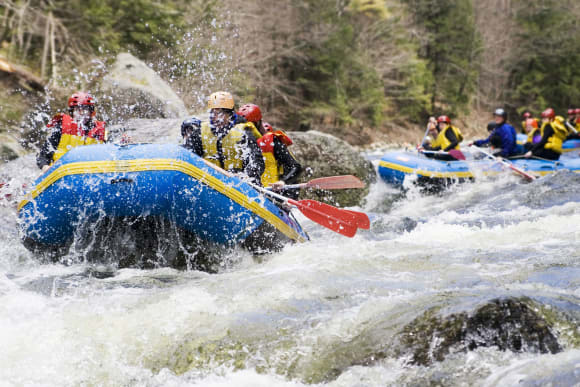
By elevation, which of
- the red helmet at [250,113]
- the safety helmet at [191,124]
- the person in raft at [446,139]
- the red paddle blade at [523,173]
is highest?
the red helmet at [250,113]

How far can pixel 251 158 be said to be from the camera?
516 centimetres

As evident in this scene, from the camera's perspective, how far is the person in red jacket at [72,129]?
5564 millimetres

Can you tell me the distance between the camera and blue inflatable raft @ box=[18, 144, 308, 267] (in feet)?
14.1

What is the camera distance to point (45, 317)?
3607 mm

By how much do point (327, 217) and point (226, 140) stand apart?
1.10 meters

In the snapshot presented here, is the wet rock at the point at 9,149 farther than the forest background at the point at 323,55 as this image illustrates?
No

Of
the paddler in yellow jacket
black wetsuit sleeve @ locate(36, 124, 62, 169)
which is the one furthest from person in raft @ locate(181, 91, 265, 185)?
the paddler in yellow jacket

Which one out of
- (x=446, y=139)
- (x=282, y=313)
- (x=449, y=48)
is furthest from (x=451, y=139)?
(x=449, y=48)

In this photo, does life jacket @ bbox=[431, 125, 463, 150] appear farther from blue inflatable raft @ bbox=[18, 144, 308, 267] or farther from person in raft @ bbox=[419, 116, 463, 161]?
blue inflatable raft @ bbox=[18, 144, 308, 267]

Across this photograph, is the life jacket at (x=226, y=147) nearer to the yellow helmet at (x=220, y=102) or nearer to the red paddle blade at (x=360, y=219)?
the yellow helmet at (x=220, y=102)

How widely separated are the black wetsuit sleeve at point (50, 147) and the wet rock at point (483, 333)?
3772 mm

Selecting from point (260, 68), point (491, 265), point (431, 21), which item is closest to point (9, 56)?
point (260, 68)

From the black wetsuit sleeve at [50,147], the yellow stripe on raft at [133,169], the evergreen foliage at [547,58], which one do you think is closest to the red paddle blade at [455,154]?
the yellow stripe on raft at [133,169]

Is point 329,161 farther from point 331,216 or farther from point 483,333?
point 483,333
